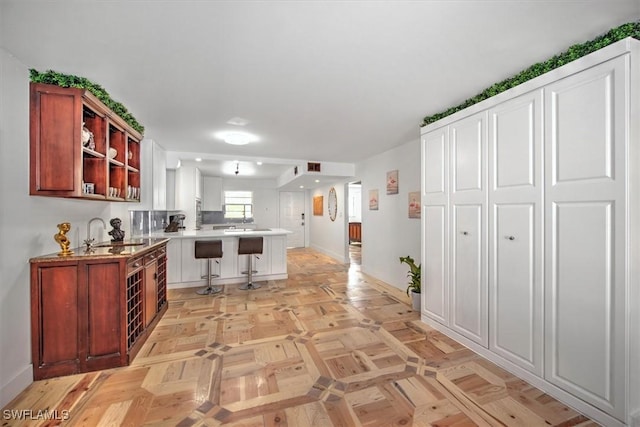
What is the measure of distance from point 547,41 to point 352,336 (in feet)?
9.56

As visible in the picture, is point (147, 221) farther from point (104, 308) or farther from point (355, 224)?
point (355, 224)

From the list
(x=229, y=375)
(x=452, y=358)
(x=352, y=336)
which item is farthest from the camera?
(x=352, y=336)

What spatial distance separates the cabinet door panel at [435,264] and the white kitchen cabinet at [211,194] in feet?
21.6

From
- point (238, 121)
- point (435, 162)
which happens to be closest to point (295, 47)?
point (238, 121)

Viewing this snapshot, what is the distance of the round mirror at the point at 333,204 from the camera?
23.6 ft

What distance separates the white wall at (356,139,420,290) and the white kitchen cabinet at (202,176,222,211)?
462 cm

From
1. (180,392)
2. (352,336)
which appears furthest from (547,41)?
(180,392)

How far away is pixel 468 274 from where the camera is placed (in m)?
2.54

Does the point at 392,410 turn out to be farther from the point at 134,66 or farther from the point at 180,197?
the point at 180,197

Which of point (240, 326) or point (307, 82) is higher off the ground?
point (307, 82)

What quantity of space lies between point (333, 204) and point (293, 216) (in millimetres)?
2498

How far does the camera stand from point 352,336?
110 inches

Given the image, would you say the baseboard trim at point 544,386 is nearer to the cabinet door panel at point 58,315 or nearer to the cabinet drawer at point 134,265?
the cabinet drawer at point 134,265

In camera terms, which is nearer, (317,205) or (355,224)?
(317,205)
